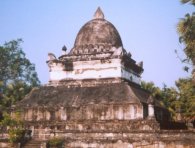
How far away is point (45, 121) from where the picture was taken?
23.3 m

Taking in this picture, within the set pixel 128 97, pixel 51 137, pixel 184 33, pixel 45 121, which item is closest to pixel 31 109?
pixel 45 121

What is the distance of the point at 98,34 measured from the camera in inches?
1064

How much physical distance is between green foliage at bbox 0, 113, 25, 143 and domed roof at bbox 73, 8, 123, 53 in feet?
25.5

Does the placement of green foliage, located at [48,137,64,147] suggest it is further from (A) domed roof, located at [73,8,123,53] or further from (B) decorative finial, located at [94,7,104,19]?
(B) decorative finial, located at [94,7,104,19]

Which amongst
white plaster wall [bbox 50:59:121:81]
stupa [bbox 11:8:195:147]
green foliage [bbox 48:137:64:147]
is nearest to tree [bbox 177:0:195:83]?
stupa [bbox 11:8:195:147]

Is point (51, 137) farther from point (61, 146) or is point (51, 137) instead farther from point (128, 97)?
point (128, 97)

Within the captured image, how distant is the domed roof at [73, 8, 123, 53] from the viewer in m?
26.8

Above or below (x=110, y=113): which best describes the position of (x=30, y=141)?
below

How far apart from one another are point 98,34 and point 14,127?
9.91 m

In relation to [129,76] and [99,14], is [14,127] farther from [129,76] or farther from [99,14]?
[99,14]

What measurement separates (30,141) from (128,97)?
280 inches

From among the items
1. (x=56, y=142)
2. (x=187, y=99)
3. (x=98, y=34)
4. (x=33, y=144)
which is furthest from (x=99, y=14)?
(x=33, y=144)

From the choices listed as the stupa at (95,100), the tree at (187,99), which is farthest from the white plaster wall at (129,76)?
the tree at (187,99)

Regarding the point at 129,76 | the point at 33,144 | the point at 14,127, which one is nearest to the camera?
the point at 33,144
